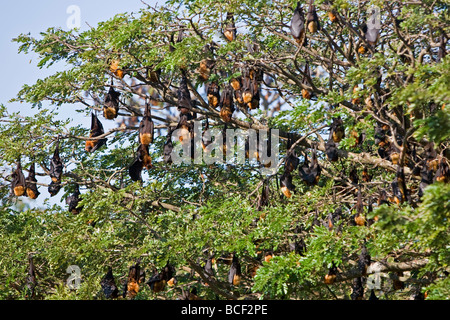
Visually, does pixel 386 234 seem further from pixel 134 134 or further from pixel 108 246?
pixel 134 134

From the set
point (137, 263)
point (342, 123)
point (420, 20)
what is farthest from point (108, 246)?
point (420, 20)

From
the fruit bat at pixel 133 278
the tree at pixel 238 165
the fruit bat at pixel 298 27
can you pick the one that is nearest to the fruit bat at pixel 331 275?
the tree at pixel 238 165

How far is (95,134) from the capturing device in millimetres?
10391

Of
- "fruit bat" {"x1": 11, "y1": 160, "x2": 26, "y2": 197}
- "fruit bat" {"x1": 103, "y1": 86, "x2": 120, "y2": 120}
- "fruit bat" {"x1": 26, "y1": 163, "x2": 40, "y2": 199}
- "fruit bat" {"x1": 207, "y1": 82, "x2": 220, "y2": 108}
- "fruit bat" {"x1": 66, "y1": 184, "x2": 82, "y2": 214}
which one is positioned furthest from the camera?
"fruit bat" {"x1": 66, "y1": 184, "x2": 82, "y2": 214}

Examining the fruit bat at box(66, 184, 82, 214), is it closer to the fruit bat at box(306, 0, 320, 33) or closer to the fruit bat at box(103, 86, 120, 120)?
the fruit bat at box(103, 86, 120, 120)

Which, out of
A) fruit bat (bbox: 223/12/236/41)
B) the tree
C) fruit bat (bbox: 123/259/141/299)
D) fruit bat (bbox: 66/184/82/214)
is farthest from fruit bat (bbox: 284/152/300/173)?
fruit bat (bbox: 66/184/82/214)

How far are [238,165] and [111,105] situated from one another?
270cm

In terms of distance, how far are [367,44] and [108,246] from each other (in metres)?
4.27

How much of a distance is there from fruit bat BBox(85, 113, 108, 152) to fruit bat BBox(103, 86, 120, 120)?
0.64 m

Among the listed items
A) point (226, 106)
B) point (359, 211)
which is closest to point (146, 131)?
point (226, 106)

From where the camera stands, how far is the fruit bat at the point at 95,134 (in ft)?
33.5

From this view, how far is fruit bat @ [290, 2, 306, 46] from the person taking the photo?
890 cm

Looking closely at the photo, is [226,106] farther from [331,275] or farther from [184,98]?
[331,275]

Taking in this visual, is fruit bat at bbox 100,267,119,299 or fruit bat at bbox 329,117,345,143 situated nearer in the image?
fruit bat at bbox 100,267,119,299
